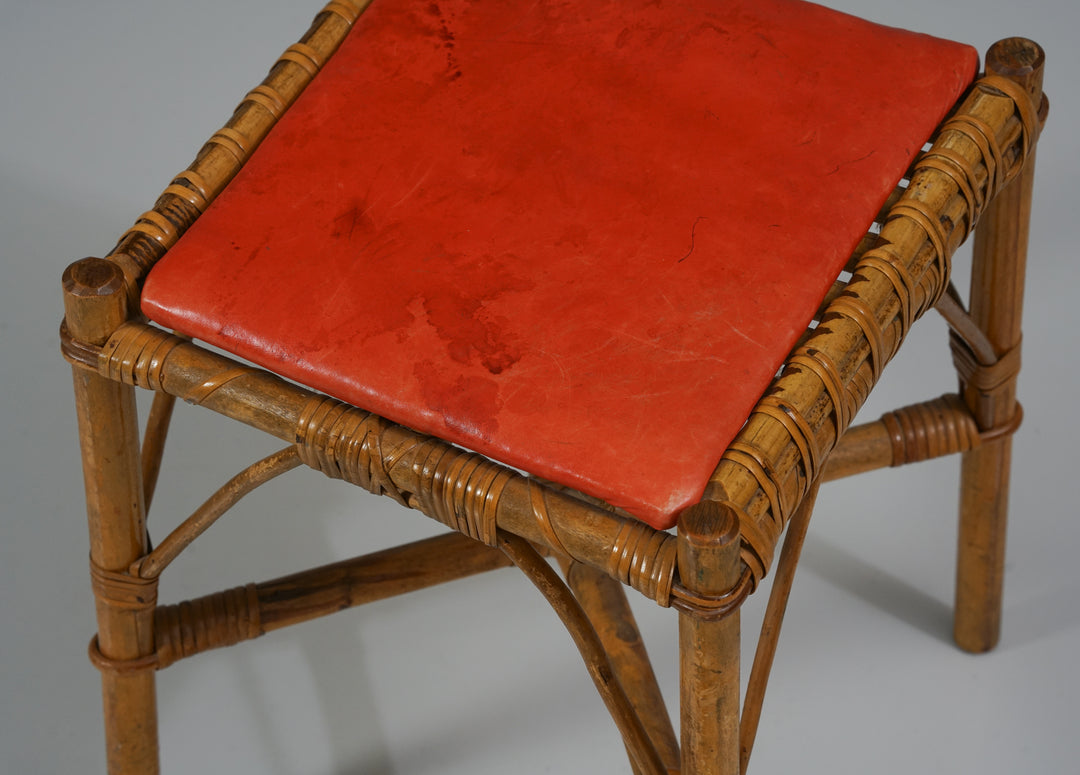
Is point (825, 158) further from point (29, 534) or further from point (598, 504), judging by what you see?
point (29, 534)

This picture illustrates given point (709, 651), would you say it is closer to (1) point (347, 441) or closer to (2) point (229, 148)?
(1) point (347, 441)

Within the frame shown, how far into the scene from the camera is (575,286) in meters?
1.06

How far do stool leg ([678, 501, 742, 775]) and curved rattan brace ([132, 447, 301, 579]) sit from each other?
0.27 metres

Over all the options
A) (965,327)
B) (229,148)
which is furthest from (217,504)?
(965,327)

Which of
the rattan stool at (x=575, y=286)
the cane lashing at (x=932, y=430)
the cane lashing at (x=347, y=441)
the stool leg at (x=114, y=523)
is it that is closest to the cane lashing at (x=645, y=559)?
the rattan stool at (x=575, y=286)

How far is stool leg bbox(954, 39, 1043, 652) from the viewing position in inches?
47.7

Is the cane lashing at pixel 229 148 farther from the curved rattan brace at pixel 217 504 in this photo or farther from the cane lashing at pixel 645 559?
the cane lashing at pixel 645 559

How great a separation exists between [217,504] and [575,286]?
0.28 m

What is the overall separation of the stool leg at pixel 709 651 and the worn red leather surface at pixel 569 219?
0.14 ft

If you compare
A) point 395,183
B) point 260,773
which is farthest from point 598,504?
point 260,773

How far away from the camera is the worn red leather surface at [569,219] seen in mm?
1012

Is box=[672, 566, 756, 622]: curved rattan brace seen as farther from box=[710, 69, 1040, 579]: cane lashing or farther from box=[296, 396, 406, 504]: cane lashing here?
box=[296, 396, 406, 504]: cane lashing

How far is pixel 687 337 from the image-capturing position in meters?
1.03

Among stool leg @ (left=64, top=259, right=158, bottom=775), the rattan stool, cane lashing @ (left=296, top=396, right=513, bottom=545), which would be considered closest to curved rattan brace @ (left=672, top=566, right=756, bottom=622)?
the rattan stool
